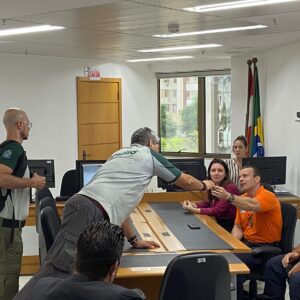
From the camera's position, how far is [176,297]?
9.83ft

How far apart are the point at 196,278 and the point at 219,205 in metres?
1.95

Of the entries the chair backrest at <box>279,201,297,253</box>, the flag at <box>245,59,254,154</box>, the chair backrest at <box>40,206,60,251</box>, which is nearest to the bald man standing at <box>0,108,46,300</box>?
the chair backrest at <box>40,206,60,251</box>

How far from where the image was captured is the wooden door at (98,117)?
372 inches

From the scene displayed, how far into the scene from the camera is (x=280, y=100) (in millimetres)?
7672

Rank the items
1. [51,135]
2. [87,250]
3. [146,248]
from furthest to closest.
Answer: [51,135], [146,248], [87,250]

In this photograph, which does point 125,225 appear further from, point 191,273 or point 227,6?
point 227,6

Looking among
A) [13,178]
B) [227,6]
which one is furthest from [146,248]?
[227,6]

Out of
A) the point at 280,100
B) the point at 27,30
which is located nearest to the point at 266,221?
the point at 27,30

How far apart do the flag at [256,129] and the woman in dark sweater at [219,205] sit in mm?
3122

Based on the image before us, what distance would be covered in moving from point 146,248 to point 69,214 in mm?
628

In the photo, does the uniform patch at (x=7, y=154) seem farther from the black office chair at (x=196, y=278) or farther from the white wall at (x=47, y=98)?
the white wall at (x=47, y=98)

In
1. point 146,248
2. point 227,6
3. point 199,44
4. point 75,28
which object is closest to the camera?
point 146,248

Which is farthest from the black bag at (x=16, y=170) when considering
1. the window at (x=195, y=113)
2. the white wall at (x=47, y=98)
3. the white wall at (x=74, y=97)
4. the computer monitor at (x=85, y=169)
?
the window at (x=195, y=113)

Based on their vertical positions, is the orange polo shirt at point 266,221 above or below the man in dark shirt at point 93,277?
below
